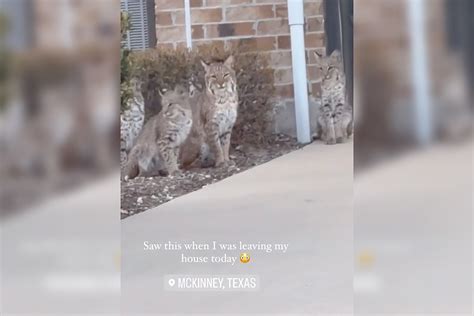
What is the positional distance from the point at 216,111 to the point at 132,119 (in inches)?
11.9

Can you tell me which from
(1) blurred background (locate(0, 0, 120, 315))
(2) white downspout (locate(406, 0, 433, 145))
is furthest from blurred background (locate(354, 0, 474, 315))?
(1) blurred background (locate(0, 0, 120, 315))

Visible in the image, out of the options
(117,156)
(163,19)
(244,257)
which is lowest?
(244,257)

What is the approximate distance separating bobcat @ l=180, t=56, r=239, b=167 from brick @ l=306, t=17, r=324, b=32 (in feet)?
0.95

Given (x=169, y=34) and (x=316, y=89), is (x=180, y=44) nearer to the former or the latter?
(x=169, y=34)

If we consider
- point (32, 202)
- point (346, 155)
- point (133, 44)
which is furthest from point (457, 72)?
point (32, 202)

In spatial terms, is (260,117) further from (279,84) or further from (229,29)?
(229,29)

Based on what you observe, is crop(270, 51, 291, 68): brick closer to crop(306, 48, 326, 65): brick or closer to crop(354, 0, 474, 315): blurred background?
crop(306, 48, 326, 65): brick

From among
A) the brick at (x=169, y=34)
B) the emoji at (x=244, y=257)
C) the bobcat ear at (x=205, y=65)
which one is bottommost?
the emoji at (x=244, y=257)

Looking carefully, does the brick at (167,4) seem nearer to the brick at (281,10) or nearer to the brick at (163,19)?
the brick at (163,19)

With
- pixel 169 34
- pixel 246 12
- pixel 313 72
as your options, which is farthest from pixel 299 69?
pixel 169 34

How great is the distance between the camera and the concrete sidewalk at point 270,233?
8.53 feet

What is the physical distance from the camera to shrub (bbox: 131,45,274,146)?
267cm

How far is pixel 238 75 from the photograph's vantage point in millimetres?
2699

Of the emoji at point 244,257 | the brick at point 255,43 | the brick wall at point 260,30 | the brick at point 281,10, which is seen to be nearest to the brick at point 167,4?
the brick wall at point 260,30
